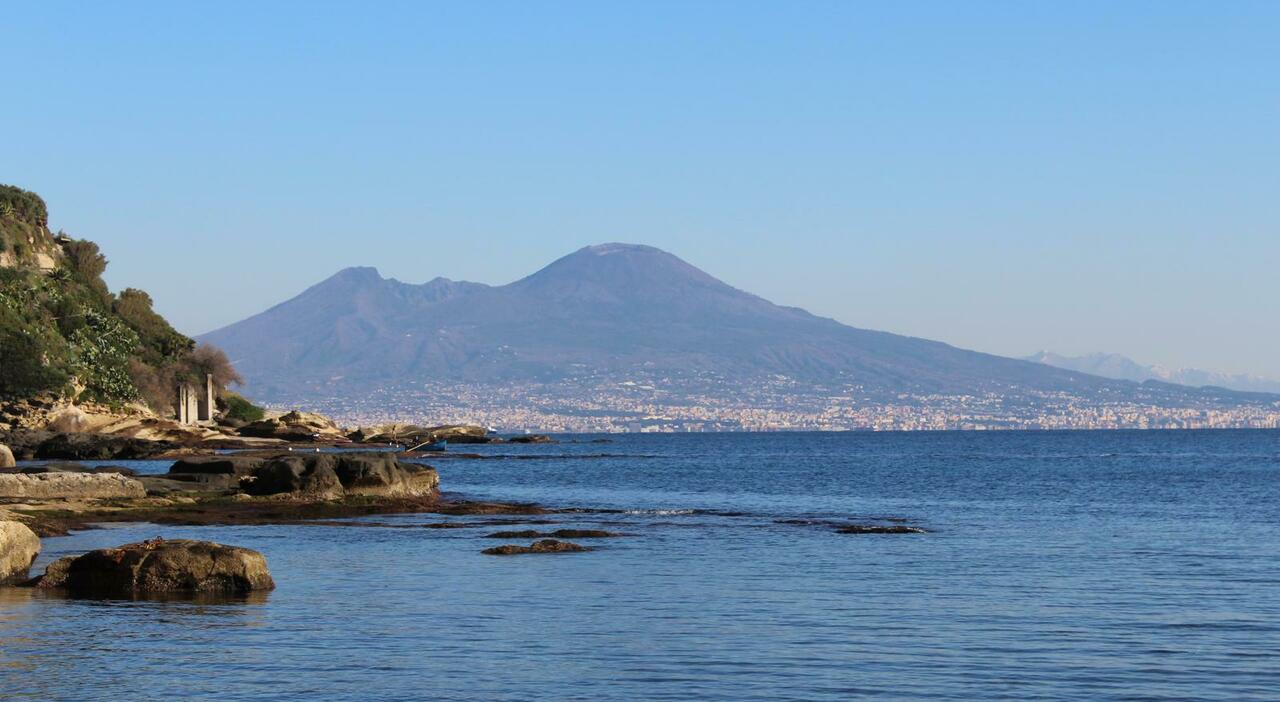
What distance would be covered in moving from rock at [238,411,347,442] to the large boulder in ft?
267

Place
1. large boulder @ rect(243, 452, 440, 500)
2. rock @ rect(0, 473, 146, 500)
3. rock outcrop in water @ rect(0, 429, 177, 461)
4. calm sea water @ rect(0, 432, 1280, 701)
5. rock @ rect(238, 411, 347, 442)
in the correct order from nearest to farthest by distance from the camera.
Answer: calm sea water @ rect(0, 432, 1280, 701) < rock @ rect(0, 473, 146, 500) < large boulder @ rect(243, 452, 440, 500) < rock outcrop in water @ rect(0, 429, 177, 461) < rock @ rect(238, 411, 347, 442)

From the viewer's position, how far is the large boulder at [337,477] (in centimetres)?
5666

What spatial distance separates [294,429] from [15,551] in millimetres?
120820

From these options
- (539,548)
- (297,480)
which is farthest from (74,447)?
(539,548)

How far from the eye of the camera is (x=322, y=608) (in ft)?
88.4

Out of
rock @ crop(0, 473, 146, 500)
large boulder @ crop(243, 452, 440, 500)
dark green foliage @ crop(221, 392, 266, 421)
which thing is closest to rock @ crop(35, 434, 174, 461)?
large boulder @ crop(243, 452, 440, 500)

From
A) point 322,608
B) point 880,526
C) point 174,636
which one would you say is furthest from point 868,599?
point 880,526

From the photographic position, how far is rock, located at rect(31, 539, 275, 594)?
28.0 meters

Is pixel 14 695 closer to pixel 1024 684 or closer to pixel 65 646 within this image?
pixel 65 646

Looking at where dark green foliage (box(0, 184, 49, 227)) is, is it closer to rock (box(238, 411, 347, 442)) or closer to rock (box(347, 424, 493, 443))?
rock (box(238, 411, 347, 442))

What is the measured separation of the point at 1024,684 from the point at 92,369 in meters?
118

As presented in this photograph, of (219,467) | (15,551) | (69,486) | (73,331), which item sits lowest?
(15,551)

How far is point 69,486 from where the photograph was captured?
A: 4944 cm

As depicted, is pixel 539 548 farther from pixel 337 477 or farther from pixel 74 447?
pixel 74 447
